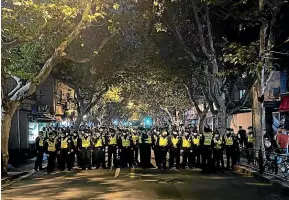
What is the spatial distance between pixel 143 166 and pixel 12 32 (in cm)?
1050

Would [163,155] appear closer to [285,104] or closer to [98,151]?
[98,151]

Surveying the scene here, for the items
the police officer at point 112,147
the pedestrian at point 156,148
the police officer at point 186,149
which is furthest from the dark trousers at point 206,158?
the police officer at point 112,147

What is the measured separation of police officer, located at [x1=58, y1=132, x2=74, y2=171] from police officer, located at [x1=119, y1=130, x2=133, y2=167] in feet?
8.19

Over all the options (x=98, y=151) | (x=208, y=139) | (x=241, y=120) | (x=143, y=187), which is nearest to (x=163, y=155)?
(x=208, y=139)

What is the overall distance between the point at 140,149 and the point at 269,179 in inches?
325

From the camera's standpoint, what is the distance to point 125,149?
883 inches

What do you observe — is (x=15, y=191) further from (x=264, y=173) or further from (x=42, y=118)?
(x=42, y=118)

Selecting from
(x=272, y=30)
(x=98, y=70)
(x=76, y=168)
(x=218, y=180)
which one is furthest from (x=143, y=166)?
(x=98, y=70)

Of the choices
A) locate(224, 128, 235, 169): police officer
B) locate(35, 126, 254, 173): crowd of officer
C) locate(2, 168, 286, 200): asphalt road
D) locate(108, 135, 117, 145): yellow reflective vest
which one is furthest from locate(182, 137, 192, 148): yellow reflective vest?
locate(108, 135, 117, 145): yellow reflective vest

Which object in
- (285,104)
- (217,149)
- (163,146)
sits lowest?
(217,149)

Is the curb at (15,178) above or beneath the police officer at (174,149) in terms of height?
beneath

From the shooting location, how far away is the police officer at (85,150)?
71.2 ft

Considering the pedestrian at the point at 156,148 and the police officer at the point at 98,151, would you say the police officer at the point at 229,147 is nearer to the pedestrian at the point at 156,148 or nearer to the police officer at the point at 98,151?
the pedestrian at the point at 156,148

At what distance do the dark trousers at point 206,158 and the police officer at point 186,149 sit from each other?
2.31ft
